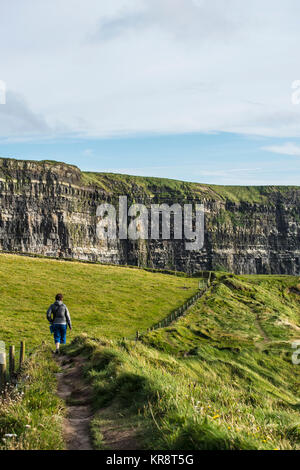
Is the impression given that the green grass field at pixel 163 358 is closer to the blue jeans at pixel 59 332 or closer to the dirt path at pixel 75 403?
the dirt path at pixel 75 403

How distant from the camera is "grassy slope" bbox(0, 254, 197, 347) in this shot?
34750 millimetres

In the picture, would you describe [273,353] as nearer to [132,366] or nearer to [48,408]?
[132,366]

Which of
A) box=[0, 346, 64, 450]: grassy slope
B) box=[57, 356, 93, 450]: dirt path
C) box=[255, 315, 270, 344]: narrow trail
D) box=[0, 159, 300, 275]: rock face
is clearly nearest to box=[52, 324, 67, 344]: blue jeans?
Answer: box=[57, 356, 93, 450]: dirt path

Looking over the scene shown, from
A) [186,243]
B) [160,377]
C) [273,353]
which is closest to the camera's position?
[160,377]

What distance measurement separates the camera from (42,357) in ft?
54.4

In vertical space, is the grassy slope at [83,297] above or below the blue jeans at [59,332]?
below

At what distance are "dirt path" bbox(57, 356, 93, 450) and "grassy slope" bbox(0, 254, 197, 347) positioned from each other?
13.3 meters

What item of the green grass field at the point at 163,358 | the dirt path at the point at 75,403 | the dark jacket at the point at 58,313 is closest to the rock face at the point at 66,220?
the green grass field at the point at 163,358

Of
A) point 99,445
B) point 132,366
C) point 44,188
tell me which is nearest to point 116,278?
point 132,366

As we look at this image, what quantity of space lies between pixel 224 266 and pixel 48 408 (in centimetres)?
19298

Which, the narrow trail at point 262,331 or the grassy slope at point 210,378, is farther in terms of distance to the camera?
the narrow trail at point 262,331

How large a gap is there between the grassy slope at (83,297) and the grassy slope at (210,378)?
5946 millimetres

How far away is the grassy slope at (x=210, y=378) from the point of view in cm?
713

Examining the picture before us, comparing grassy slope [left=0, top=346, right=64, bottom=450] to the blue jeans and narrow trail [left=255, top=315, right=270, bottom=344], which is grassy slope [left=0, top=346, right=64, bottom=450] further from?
narrow trail [left=255, top=315, right=270, bottom=344]
